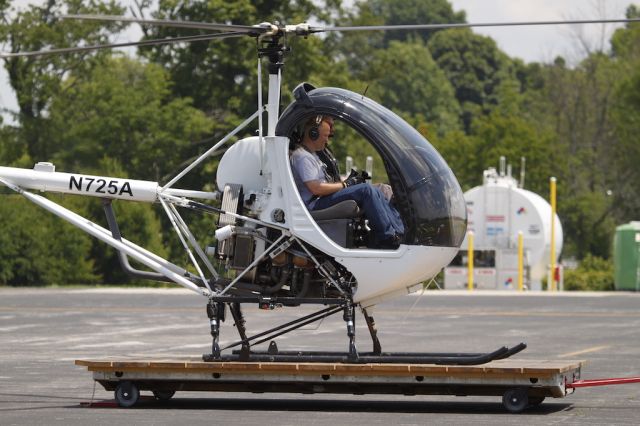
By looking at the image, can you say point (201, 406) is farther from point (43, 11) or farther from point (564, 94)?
point (564, 94)

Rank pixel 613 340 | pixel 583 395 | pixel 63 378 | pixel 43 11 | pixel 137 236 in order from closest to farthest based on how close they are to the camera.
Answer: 1. pixel 583 395
2. pixel 63 378
3. pixel 613 340
4. pixel 137 236
5. pixel 43 11

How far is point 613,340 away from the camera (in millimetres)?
20453

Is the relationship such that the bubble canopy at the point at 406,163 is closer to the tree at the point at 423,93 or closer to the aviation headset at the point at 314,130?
the aviation headset at the point at 314,130

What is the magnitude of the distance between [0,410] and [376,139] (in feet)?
13.4

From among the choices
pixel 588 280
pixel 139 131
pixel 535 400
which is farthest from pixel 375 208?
pixel 139 131

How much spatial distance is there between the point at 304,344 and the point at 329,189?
757cm

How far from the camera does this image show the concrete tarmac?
448 inches

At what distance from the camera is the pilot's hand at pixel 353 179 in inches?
487

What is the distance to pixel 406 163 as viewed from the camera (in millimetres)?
11938

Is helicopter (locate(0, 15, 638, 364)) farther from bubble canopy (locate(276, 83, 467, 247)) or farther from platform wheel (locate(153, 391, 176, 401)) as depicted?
platform wheel (locate(153, 391, 176, 401))

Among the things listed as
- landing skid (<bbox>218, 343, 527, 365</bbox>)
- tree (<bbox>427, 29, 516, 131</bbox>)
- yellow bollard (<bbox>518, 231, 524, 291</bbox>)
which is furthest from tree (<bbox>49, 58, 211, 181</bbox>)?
tree (<bbox>427, 29, 516, 131</bbox>)

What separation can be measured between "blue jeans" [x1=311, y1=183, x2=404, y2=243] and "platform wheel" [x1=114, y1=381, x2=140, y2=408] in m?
2.44

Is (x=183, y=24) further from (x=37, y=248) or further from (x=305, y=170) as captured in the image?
(x=37, y=248)

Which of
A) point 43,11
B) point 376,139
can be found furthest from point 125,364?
point 43,11
